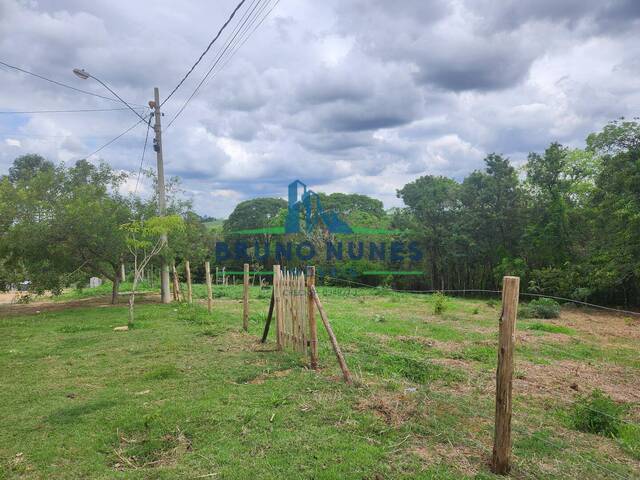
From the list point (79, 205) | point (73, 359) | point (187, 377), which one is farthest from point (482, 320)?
point (79, 205)

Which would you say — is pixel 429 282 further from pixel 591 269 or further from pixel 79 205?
pixel 79 205

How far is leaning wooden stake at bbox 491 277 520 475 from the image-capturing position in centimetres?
324

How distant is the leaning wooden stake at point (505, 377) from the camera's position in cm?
324

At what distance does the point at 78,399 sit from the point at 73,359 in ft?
7.84

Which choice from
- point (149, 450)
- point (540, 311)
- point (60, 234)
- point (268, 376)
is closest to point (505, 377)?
point (149, 450)

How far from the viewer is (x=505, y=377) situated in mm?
3283

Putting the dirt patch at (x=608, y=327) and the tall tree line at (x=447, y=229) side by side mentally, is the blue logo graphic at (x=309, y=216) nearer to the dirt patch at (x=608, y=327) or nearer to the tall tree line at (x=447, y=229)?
the tall tree line at (x=447, y=229)

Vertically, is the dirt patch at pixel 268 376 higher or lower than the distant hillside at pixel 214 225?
lower

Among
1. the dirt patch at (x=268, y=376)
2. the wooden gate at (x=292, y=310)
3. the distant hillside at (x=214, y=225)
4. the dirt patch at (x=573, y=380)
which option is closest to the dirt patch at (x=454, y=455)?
the dirt patch at (x=573, y=380)

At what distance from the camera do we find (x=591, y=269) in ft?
→ 62.8

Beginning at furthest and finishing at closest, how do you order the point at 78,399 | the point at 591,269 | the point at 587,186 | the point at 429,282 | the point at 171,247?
the point at 429,282 → the point at 587,186 → the point at 591,269 → the point at 171,247 → the point at 78,399

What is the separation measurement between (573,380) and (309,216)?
27.9 meters

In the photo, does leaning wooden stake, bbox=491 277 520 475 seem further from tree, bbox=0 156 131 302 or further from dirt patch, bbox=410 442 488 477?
tree, bbox=0 156 131 302

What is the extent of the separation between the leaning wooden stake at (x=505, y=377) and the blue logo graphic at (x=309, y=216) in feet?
95.1
